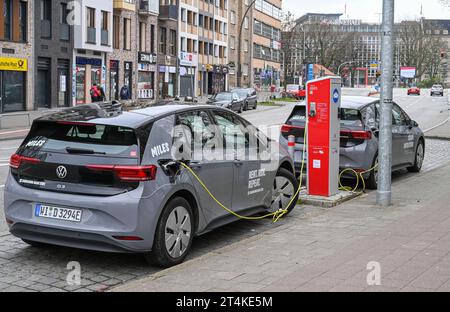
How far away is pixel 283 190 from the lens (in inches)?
344

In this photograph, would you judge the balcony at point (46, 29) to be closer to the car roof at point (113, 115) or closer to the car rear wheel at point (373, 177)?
the car rear wheel at point (373, 177)

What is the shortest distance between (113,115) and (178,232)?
1.33m

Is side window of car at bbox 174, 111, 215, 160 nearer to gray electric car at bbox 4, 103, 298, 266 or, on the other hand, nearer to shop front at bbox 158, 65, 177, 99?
gray electric car at bbox 4, 103, 298, 266

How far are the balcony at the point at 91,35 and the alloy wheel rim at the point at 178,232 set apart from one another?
3615 cm

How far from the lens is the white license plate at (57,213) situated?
231 inches

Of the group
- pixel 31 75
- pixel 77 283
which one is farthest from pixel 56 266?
pixel 31 75

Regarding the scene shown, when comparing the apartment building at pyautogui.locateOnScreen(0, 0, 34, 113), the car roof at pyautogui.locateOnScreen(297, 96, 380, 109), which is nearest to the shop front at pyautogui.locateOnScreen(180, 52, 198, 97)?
the apartment building at pyautogui.locateOnScreen(0, 0, 34, 113)

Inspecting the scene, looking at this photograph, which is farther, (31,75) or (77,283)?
(31,75)

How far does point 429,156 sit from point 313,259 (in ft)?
39.9

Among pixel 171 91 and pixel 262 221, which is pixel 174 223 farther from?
pixel 171 91

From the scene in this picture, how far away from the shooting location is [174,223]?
244 inches

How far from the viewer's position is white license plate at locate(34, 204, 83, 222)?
5867 millimetres

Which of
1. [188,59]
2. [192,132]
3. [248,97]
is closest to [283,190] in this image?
[192,132]

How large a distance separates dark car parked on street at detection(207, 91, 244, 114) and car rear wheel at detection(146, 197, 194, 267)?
104 feet
